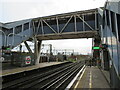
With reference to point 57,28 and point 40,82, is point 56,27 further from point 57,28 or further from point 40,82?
point 40,82

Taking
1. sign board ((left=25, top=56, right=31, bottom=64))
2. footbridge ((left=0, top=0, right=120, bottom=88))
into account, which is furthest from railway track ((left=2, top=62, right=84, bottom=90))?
footbridge ((left=0, top=0, right=120, bottom=88))

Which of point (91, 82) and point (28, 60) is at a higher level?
point (28, 60)

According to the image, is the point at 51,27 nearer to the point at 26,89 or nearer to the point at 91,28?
the point at 91,28

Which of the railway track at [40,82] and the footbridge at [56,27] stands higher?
the footbridge at [56,27]

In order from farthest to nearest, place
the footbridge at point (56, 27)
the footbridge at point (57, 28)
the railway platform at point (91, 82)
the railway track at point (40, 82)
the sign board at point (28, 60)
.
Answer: the footbridge at point (56, 27), the footbridge at point (57, 28), the sign board at point (28, 60), the railway track at point (40, 82), the railway platform at point (91, 82)

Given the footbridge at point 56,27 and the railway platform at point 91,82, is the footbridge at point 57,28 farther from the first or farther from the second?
the railway platform at point 91,82

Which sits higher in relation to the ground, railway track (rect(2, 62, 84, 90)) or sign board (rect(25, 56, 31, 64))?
sign board (rect(25, 56, 31, 64))

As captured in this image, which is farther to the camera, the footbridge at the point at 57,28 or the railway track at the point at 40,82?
the footbridge at the point at 57,28

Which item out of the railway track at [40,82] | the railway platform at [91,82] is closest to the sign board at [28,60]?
the railway track at [40,82]

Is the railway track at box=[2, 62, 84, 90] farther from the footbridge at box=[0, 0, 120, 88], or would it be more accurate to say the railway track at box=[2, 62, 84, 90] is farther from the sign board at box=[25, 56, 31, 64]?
the footbridge at box=[0, 0, 120, 88]

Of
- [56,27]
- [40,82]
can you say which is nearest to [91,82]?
[40,82]

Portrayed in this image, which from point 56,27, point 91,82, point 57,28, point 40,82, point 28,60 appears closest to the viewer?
point 91,82

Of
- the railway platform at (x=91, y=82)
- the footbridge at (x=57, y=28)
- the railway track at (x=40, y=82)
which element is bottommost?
the railway track at (x=40, y=82)

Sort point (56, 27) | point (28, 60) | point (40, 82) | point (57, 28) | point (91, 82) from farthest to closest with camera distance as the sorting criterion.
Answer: point (56, 27) < point (57, 28) < point (28, 60) < point (40, 82) < point (91, 82)
